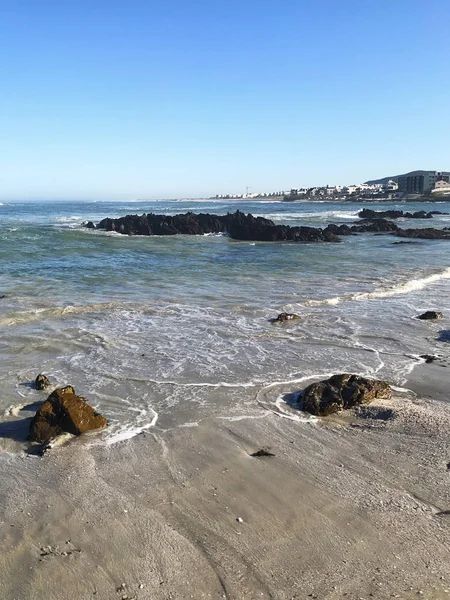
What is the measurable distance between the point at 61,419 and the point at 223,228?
4082 centimetres

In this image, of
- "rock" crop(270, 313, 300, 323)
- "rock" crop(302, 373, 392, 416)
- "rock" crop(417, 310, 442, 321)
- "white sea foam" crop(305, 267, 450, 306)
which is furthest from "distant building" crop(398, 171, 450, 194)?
"rock" crop(302, 373, 392, 416)

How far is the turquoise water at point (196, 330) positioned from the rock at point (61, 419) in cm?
37

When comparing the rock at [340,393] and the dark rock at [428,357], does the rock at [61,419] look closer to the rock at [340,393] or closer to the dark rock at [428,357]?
the rock at [340,393]

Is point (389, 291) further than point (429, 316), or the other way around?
point (389, 291)

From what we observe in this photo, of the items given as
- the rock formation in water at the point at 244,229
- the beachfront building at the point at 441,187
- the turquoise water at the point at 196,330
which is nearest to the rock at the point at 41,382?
the turquoise water at the point at 196,330

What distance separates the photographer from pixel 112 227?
4444 centimetres

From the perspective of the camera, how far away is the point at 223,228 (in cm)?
4591

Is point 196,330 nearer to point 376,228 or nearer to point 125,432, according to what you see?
point 125,432

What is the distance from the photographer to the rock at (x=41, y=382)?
24.0ft

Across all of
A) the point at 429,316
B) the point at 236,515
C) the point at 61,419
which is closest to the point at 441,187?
the point at 429,316

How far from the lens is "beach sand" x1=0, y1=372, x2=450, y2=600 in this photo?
3.58 metres

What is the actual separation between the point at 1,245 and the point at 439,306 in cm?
2438

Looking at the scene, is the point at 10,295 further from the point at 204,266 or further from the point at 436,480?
the point at 436,480

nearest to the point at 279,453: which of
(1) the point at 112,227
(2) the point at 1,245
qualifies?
(2) the point at 1,245
